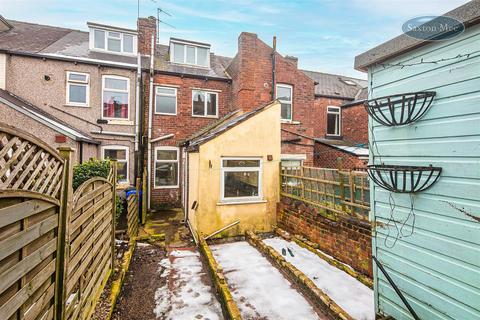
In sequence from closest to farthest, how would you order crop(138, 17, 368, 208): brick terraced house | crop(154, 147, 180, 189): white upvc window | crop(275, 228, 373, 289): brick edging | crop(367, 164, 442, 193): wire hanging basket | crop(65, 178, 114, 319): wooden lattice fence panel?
1. crop(367, 164, 442, 193): wire hanging basket
2. crop(65, 178, 114, 319): wooden lattice fence panel
3. crop(275, 228, 373, 289): brick edging
4. crop(138, 17, 368, 208): brick terraced house
5. crop(154, 147, 180, 189): white upvc window

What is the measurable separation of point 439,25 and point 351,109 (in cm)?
1300

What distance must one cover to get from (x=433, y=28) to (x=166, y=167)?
10344 millimetres

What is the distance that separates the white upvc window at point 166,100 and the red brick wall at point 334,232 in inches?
271

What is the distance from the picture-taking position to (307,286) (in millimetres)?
4344

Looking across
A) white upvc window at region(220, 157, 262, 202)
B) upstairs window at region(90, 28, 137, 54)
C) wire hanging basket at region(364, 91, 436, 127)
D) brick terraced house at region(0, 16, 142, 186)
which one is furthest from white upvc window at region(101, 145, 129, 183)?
wire hanging basket at region(364, 91, 436, 127)

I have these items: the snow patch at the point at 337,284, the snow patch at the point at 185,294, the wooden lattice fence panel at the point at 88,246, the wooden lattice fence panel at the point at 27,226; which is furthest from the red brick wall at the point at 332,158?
the wooden lattice fence panel at the point at 27,226

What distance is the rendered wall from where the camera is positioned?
7.32 m

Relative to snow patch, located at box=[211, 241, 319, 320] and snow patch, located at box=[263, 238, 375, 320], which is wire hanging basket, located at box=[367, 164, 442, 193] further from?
snow patch, located at box=[211, 241, 319, 320]

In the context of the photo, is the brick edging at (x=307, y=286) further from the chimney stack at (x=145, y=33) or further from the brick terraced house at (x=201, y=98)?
the chimney stack at (x=145, y=33)

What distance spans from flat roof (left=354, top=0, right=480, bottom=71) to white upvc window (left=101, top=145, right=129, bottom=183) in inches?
396

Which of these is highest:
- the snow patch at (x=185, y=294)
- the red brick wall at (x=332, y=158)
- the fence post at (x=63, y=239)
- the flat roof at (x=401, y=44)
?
the flat roof at (x=401, y=44)

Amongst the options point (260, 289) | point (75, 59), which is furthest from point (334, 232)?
point (75, 59)

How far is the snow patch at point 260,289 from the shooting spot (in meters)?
3.91

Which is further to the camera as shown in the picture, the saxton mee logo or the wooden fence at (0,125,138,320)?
the saxton mee logo
